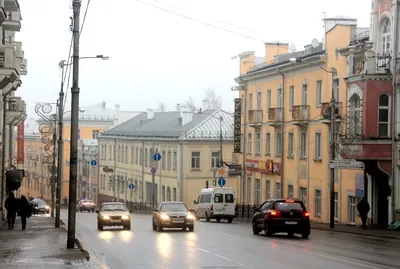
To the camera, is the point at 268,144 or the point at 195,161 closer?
the point at 268,144

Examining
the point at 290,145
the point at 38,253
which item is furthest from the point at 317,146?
the point at 38,253

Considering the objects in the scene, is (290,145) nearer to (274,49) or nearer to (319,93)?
(319,93)

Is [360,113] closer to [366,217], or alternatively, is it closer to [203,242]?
[366,217]

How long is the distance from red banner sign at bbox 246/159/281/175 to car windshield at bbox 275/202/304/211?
84.8 ft

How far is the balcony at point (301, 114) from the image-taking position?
5359 cm

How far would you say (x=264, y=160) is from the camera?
62.9 metres

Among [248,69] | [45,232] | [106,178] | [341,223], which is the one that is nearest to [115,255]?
[45,232]

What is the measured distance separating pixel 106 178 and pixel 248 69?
39177 millimetres

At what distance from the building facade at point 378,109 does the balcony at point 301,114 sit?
9956 millimetres

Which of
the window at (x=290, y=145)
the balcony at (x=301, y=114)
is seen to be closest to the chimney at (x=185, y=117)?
the window at (x=290, y=145)

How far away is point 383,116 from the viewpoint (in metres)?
41.7

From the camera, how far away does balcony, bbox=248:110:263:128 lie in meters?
63.8

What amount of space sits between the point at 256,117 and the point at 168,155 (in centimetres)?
2182

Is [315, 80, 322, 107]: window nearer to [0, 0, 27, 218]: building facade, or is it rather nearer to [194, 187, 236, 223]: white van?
[194, 187, 236, 223]: white van
